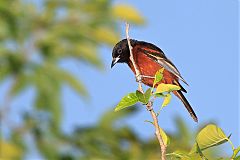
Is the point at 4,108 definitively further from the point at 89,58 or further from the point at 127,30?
the point at 127,30

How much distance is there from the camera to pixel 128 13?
19.4 feet

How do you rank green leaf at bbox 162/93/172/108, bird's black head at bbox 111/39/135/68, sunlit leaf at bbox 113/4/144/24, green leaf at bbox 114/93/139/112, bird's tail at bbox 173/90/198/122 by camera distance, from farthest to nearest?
sunlit leaf at bbox 113/4/144/24 < bird's black head at bbox 111/39/135/68 < bird's tail at bbox 173/90/198/122 < green leaf at bbox 162/93/172/108 < green leaf at bbox 114/93/139/112

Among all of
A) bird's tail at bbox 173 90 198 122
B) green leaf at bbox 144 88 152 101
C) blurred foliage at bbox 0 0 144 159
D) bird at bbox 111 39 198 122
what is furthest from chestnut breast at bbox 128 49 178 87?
green leaf at bbox 144 88 152 101

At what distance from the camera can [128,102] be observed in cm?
220

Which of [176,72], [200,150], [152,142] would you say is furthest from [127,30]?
[152,142]

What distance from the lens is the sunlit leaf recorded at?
583 cm

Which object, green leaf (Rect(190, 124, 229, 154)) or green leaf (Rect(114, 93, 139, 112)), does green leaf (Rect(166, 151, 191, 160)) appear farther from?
green leaf (Rect(114, 93, 139, 112))

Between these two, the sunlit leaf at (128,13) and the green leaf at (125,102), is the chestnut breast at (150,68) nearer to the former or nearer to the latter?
the sunlit leaf at (128,13)

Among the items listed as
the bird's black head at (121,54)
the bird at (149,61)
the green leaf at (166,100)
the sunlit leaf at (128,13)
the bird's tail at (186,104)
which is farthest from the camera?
the sunlit leaf at (128,13)

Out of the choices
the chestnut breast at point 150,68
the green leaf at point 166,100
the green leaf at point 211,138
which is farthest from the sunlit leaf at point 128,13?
the green leaf at point 211,138

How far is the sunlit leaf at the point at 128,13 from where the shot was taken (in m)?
5.83

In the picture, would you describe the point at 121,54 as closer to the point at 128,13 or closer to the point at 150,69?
the point at 150,69

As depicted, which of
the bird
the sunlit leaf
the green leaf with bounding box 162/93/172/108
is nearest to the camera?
the green leaf with bounding box 162/93/172/108

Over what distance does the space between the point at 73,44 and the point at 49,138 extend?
3.32 feet
